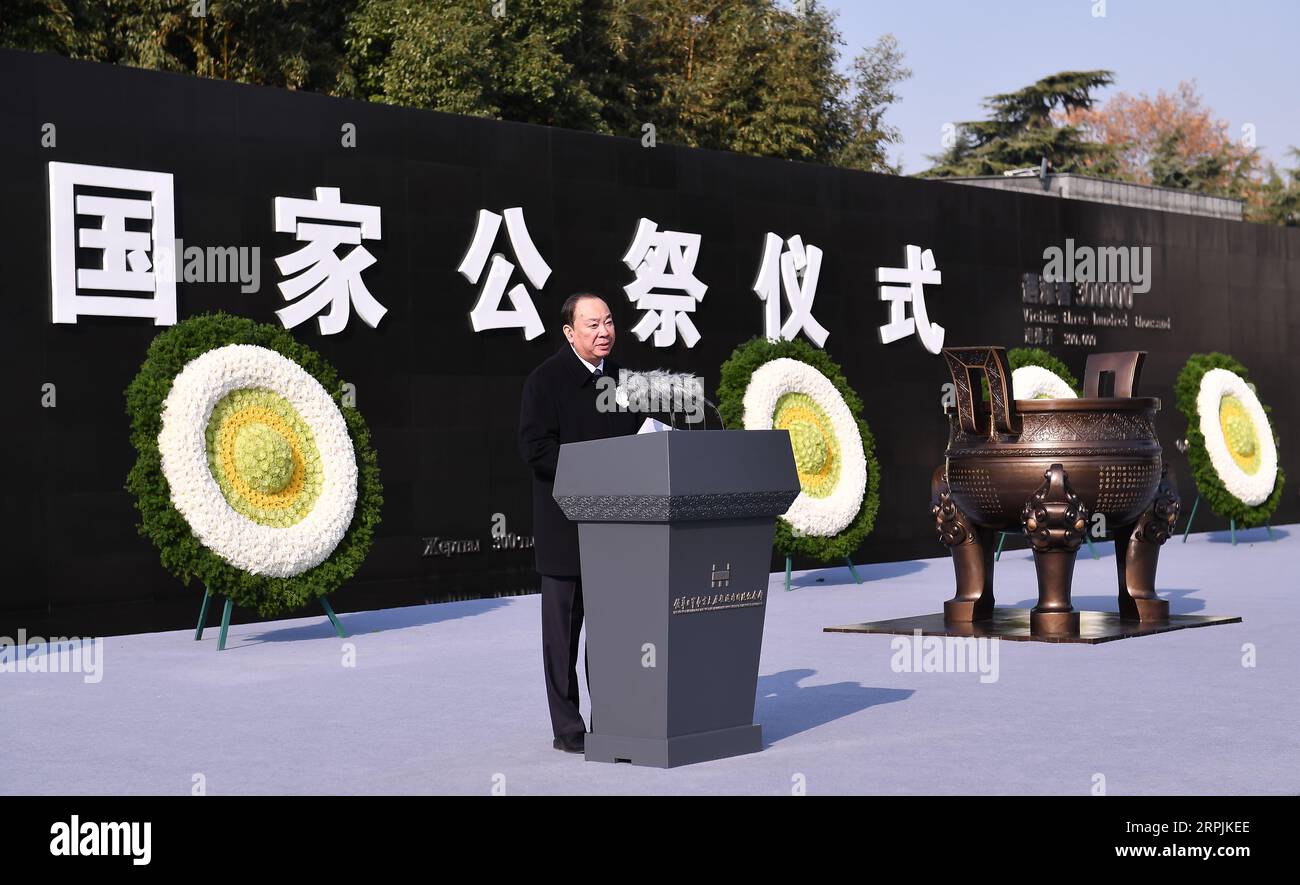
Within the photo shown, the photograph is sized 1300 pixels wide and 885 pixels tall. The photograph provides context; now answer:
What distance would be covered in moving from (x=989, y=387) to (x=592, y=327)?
4.08m

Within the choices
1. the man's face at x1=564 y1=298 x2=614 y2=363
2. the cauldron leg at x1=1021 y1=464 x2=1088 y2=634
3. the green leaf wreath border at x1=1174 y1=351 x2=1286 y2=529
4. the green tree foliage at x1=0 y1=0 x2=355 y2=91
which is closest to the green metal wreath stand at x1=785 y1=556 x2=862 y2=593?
the cauldron leg at x1=1021 y1=464 x2=1088 y2=634

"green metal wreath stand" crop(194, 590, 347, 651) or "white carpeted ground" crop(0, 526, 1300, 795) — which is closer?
"white carpeted ground" crop(0, 526, 1300, 795)

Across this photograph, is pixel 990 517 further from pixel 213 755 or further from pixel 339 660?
pixel 213 755

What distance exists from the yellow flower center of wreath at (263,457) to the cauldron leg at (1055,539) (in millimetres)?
4359

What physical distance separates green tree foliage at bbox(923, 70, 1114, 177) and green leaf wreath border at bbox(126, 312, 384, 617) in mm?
32479

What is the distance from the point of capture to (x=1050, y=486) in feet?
30.9

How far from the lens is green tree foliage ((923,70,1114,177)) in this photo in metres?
41.3

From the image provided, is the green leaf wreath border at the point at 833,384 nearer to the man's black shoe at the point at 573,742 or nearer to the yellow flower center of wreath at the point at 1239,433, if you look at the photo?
the yellow flower center of wreath at the point at 1239,433

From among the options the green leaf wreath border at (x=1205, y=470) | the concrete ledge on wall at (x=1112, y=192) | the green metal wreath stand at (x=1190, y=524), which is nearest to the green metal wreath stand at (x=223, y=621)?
the green leaf wreath border at (x=1205, y=470)

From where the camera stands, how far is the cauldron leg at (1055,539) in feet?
30.8

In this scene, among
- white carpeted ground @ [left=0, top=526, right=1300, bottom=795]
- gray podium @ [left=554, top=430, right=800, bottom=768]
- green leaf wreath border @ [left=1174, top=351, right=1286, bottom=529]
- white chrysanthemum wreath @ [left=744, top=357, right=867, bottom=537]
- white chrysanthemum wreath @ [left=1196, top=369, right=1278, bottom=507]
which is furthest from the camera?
white chrysanthemum wreath @ [left=1196, top=369, right=1278, bottom=507]

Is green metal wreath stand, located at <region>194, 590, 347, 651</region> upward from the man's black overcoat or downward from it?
downward

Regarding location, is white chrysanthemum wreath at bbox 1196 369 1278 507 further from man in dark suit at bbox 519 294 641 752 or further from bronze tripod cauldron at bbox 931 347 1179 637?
man in dark suit at bbox 519 294 641 752

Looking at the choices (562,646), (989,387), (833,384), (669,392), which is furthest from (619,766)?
(833,384)
